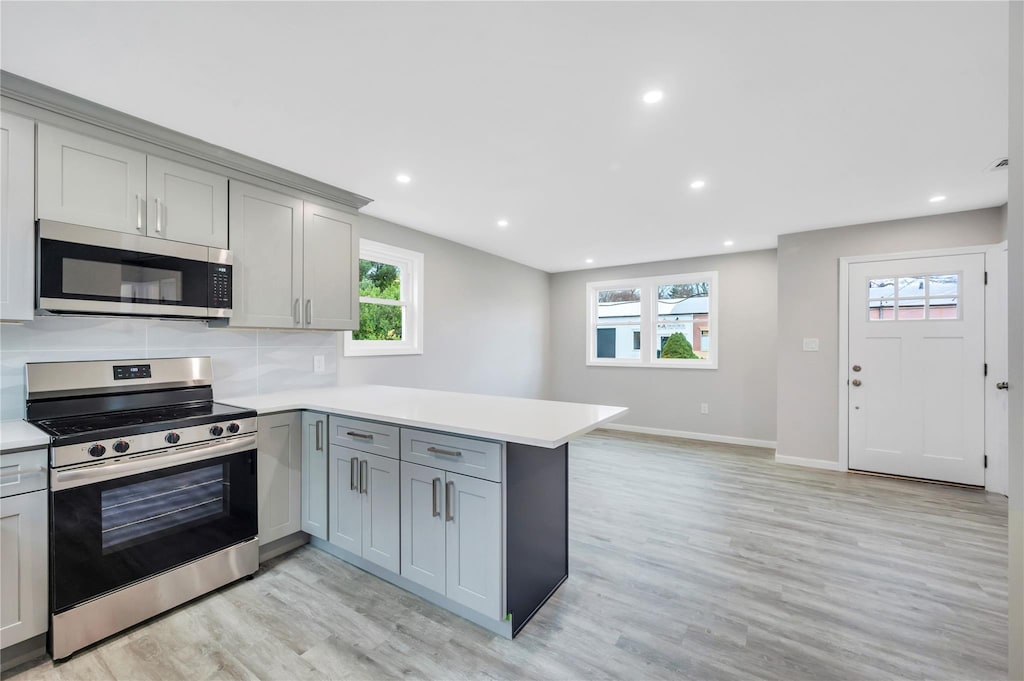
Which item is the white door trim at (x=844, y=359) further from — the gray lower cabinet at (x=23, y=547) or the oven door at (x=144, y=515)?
the gray lower cabinet at (x=23, y=547)

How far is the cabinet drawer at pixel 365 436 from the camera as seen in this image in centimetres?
224

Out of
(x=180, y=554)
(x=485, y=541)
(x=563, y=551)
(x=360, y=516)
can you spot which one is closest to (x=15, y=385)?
(x=180, y=554)

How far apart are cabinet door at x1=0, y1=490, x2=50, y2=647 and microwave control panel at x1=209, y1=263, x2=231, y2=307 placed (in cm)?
116

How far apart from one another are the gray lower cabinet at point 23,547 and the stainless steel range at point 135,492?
4 cm

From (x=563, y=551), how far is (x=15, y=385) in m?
2.85

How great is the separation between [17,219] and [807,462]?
607cm

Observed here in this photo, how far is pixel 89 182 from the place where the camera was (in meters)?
2.14

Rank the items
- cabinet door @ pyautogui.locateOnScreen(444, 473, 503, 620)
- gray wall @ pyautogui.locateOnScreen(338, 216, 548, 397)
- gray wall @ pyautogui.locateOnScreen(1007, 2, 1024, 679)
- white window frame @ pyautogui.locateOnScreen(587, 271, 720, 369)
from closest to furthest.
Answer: gray wall @ pyautogui.locateOnScreen(1007, 2, 1024, 679), cabinet door @ pyautogui.locateOnScreen(444, 473, 503, 620), gray wall @ pyautogui.locateOnScreen(338, 216, 548, 397), white window frame @ pyautogui.locateOnScreen(587, 271, 720, 369)

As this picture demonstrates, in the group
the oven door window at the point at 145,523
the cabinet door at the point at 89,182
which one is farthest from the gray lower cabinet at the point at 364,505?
the cabinet door at the point at 89,182

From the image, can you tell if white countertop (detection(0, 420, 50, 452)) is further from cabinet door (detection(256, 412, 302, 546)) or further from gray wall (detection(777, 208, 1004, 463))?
gray wall (detection(777, 208, 1004, 463))

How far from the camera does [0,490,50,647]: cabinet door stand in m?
1.70

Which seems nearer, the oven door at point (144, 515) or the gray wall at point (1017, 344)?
the gray wall at point (1017, 344)


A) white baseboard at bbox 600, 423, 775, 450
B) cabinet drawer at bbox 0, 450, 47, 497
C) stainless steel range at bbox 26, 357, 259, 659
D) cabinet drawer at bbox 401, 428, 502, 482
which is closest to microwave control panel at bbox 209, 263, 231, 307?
stainless steel range at bbox 26, 357, 259, 659

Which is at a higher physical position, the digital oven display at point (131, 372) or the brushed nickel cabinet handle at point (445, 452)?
the digital oven display at point (131, 372)
